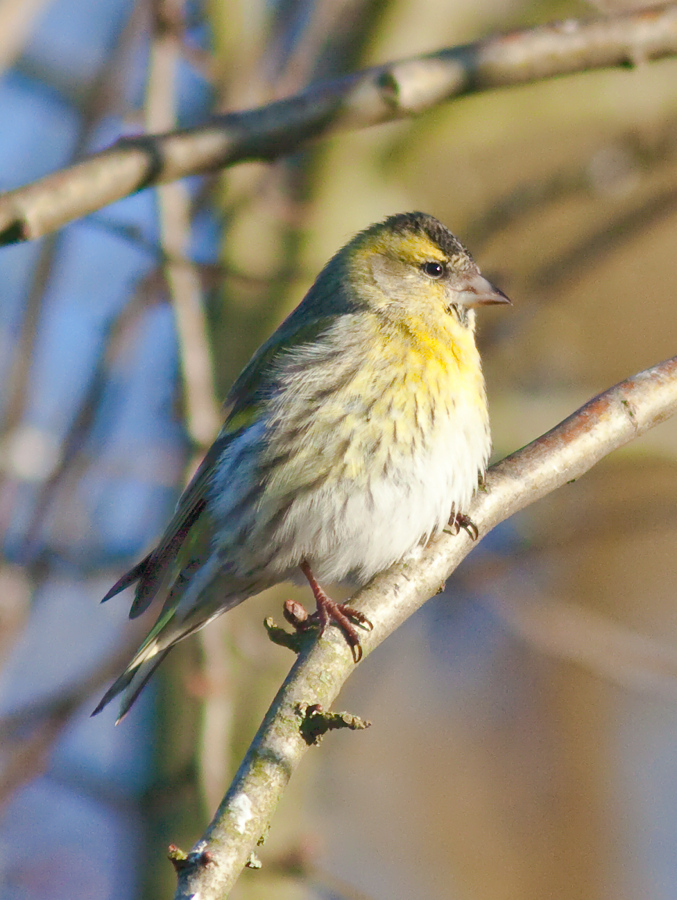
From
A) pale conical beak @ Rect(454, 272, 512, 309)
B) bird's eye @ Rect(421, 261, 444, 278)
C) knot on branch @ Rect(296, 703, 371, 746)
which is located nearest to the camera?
knot on branch @ Rect(296, 703, 371, 746)

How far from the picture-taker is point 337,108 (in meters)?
2.65

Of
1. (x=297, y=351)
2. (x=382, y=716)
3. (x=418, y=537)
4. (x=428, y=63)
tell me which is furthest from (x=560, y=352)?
(x=428, y=63)

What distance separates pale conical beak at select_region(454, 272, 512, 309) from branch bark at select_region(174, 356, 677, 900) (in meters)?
1.10

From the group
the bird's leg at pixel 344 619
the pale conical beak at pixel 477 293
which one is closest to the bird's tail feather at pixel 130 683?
the bird's leg at pixel 344 619

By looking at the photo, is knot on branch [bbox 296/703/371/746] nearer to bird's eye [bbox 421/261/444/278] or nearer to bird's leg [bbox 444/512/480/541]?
bird's leg [bbox 444/512/480/541]

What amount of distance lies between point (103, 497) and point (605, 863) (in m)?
5.97

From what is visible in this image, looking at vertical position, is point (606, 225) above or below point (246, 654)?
above

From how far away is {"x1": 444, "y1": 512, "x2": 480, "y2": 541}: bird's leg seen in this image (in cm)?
Result: 349

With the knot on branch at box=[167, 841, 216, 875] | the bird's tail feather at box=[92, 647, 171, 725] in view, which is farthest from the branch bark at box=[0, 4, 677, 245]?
the bird's tail feather at box=[92, 647, 171, 725]

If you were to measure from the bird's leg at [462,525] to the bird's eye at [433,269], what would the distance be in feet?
4.29

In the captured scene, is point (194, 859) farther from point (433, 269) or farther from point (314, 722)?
point (433, 269)

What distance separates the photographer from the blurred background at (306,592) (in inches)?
190

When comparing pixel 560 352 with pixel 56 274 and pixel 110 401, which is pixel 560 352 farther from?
pixel 56 274

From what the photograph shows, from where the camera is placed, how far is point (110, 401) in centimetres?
561
